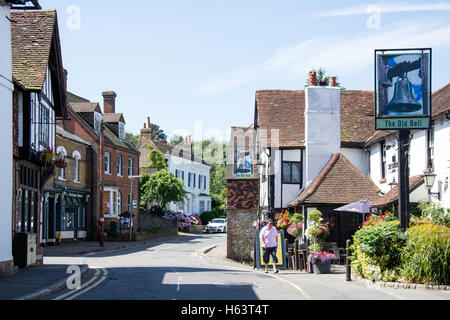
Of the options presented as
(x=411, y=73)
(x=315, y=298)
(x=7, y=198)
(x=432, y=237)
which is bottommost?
(x=315, y=298)

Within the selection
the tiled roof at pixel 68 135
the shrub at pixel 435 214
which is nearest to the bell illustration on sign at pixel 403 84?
the shrub at pixel 435 214

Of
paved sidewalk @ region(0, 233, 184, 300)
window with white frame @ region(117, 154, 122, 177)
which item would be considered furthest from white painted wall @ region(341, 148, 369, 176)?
window with white frame @ region(117, 154, 122, 177)

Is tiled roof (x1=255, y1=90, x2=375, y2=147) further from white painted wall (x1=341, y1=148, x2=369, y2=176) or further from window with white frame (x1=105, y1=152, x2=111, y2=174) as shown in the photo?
window with white frame (x1=105, y1=152, x2=111, y2=174)

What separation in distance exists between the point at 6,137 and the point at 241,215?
16.0 metres

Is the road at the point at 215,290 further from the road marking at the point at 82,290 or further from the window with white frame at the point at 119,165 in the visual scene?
the window with white frame at the point at 119,165

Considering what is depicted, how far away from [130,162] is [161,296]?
37.7 metres

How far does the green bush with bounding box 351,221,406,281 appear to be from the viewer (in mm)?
15119

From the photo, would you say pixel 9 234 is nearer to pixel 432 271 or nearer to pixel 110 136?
pixel 432 271

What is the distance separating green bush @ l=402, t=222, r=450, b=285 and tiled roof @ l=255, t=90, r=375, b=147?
47.8ft

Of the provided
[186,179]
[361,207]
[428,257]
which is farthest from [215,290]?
[186,179]

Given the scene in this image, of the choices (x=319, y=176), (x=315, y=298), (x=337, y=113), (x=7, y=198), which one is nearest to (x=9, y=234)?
(x=7, y=198)

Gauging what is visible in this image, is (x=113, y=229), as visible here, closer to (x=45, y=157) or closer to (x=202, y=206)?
(x=45, y=157)
